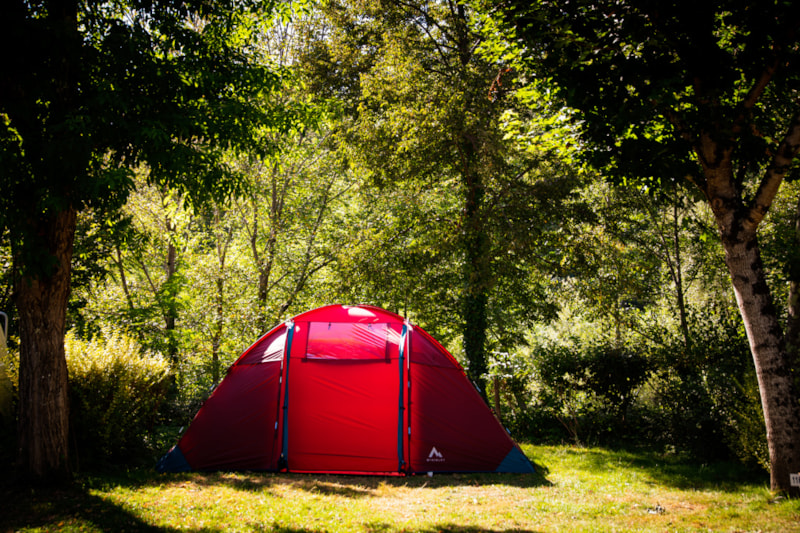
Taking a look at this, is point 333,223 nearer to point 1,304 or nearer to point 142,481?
point 1,304

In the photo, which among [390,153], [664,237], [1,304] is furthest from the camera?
[664,237]

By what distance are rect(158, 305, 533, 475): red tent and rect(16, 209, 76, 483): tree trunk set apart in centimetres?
187

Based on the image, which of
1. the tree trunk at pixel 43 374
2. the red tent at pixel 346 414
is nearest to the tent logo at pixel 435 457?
the red tent at pixel 346 414

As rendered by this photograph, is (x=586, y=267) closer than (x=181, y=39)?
No

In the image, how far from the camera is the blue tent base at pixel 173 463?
6777 millimetres

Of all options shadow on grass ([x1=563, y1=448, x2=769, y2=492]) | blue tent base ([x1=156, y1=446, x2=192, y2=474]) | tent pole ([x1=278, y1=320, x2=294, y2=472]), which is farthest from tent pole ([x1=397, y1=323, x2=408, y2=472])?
shadow on grass ([x1=563, y1=448, x2=769, y2=492])

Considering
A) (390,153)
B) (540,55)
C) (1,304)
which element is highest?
(390,153)

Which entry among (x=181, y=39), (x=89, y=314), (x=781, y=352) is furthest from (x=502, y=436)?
(x=89, y=314)

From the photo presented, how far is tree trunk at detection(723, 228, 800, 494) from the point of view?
527 cm

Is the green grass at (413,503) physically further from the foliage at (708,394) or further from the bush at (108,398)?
the foliage at (708,394)

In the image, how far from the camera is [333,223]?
50.2ft

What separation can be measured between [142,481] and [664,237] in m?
12.3

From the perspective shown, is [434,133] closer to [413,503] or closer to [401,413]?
[401,413]

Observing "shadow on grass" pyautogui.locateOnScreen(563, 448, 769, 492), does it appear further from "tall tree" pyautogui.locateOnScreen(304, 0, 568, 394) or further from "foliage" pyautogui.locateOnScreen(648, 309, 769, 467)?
"tall tree" pyautogui.locateOnScreen(304, 0, 568, 394)
